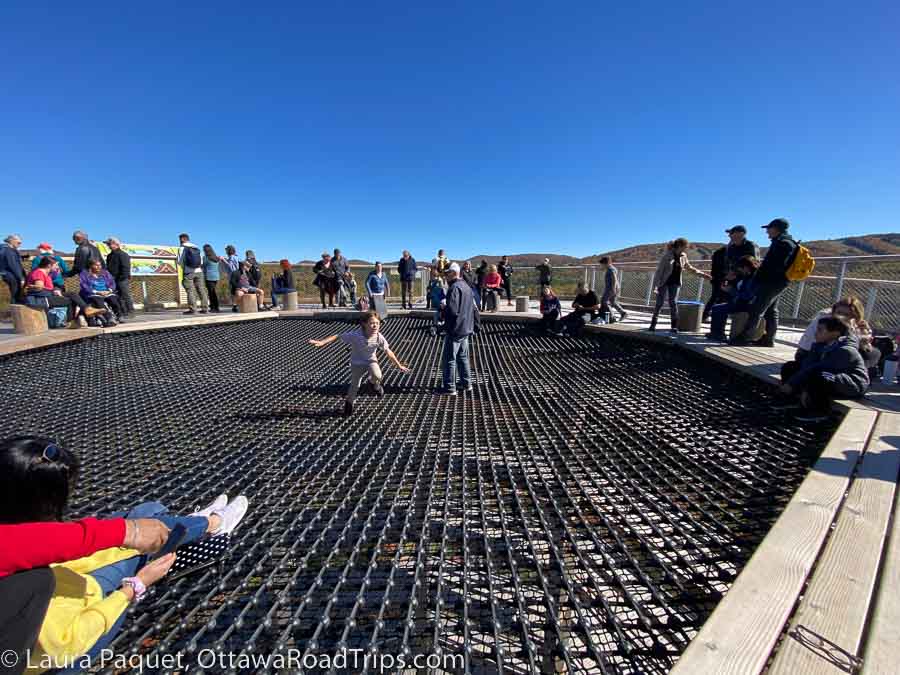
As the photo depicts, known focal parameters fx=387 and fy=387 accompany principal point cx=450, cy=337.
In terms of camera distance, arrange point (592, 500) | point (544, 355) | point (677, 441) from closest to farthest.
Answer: point (592, 500) < point (677, 441) < point (544, 355)

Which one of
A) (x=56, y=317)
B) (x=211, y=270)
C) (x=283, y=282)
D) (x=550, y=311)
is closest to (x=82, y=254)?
(x=56, y=317)

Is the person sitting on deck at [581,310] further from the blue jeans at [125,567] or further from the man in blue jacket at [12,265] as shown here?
the man in blue jacket at [12,265]

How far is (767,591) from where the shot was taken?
1236 mm

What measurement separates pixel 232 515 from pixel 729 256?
684 cm

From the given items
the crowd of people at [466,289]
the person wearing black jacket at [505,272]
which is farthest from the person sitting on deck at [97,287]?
the person wearing black jacket at [505,272]

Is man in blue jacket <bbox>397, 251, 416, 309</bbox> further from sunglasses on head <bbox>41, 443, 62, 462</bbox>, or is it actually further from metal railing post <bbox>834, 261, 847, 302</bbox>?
sunglasses on head <bbox>41, 443, 62, 462</bbox>

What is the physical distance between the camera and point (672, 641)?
4.60 ft

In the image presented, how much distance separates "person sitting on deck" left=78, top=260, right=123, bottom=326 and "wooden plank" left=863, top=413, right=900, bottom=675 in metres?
9.48


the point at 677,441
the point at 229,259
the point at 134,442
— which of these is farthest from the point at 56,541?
the point at 229,259

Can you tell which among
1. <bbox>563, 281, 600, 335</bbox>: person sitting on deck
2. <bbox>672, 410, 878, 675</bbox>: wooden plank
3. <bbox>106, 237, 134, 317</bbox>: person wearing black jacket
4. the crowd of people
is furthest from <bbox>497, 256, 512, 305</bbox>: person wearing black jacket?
<bbox>672, 410, 878, 675</bbox>: wooden plank

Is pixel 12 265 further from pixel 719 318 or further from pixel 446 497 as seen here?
pixel 719 318

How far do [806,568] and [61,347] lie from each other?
28.4ft

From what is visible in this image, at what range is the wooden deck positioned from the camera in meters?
1.02

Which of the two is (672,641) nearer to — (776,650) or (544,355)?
(776,650)
